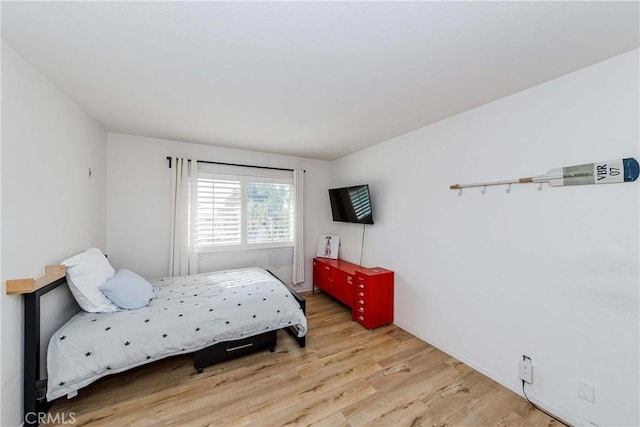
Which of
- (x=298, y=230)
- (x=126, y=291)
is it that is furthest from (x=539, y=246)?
(x=126, y=291)

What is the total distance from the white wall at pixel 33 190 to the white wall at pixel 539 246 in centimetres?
328

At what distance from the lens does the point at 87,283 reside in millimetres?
1999

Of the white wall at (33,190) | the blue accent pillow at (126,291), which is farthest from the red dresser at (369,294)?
the white wall at (33,190)

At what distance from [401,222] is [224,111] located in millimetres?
2342

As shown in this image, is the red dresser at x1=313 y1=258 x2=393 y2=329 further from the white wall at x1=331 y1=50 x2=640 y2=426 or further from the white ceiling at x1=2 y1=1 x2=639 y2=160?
the white ceiling at x1=2 y1=1 x2=639 y2=160

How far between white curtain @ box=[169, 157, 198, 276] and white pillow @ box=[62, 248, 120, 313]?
1.10m

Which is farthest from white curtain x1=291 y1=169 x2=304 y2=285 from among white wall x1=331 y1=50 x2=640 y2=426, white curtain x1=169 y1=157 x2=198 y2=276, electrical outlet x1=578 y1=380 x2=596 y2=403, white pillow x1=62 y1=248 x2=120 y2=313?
electrical outlet x1=578 y1=380 x2=596 y2=403

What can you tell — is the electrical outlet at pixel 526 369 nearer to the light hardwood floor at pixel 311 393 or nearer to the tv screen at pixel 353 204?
the light hardwood floor at pixel 311 393

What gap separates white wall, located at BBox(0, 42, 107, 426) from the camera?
1438mm

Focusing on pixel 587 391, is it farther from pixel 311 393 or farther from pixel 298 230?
pixel 298 230

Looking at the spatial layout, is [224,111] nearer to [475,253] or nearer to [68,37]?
[68,37]

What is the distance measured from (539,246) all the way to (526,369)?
0.96 metres

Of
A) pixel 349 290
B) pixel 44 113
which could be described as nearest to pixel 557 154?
pixel 349 290

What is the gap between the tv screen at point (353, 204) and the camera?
11.1ft
